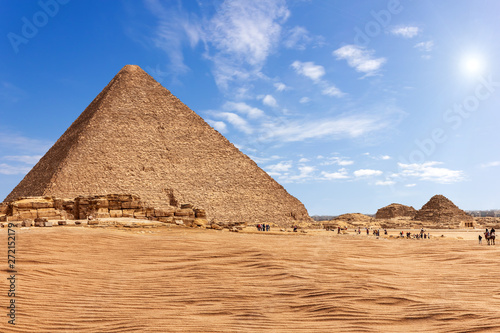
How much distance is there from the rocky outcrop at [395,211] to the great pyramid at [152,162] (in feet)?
71.1

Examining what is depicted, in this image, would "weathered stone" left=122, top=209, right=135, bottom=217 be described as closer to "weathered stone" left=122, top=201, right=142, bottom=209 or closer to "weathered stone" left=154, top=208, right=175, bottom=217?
"weathered stone" left=122, top=201, right=142, bottom=209

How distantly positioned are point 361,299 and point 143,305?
2.74 meters

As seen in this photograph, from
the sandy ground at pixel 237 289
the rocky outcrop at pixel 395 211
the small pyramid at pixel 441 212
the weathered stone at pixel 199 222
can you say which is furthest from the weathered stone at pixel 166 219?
the rocky outcrop at pixel 395 211

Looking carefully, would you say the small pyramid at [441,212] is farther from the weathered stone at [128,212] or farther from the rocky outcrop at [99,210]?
the weathered stone at [128,212]

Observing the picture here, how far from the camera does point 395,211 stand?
7094 centimetres

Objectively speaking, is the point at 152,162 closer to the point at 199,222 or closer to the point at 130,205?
the point at 130,205

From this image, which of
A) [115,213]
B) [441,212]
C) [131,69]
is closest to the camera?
[115,213]

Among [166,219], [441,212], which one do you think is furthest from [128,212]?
[441,212]

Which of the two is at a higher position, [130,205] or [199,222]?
[130,205]

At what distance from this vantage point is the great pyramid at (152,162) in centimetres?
4788

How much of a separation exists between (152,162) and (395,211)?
143 feet

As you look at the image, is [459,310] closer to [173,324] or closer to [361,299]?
[361,299]

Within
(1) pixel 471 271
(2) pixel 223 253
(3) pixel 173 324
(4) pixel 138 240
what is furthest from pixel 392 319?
(4) pixel 138 240

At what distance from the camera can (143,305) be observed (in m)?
5.08
